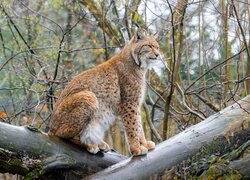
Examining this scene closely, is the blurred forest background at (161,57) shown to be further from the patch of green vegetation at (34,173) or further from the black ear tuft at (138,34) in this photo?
the patch of green vegetation at (34,173)

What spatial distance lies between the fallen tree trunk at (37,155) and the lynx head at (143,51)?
1739mm

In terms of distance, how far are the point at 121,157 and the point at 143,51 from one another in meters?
1.58

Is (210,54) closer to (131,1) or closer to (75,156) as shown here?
(131,1)

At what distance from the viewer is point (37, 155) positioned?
418 centimetres

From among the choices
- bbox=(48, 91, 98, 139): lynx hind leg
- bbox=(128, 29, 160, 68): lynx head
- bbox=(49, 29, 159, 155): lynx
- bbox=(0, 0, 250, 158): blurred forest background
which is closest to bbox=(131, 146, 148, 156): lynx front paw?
bbox=(49, 29, 159, 155): lynx

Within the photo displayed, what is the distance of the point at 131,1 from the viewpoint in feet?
25.5

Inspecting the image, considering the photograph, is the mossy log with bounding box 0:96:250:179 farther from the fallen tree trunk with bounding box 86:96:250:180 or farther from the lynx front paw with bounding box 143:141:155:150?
the lynx front paw with bounding box 143:141:155:150

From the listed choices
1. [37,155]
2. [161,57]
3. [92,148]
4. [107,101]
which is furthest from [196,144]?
[161,57]

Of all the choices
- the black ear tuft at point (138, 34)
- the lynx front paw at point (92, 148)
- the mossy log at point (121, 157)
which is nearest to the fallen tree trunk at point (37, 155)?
the mossy log at point (121, 157)

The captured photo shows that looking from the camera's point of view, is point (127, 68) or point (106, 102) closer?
point (106, 102)

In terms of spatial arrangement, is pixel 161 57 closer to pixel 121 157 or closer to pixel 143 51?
pixel 143 51

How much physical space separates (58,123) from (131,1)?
3518 mm

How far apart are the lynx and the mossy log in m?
0.22

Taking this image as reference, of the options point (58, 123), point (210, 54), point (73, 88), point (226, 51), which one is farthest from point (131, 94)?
point (210, 54)
